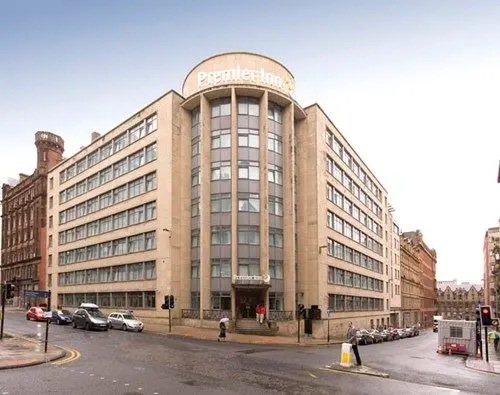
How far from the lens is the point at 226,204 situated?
44.1 m

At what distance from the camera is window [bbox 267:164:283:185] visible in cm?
4528

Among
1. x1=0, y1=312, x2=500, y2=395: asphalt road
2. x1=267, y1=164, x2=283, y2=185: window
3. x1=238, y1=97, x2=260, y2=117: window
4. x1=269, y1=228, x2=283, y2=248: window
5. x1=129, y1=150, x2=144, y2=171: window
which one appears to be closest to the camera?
x1=0, y1=312, x2=500, y2=395: asphalt road

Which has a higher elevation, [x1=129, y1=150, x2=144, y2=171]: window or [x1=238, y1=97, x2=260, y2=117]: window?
[x1=238, y1=97, x2=260, y2=117]: window

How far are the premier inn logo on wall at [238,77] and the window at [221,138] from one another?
14.6 feet

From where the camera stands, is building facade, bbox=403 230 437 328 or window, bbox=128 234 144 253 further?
building facade, bbox=403 230 437 328

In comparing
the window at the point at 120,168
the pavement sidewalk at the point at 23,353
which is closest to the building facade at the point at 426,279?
the window at the point at 120,168

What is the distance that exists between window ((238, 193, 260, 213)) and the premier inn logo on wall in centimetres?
1071

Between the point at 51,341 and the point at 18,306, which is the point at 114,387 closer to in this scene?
the point at 51,341

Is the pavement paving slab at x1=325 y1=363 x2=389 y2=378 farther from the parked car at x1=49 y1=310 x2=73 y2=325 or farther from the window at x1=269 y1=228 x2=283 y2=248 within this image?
the parked car at x1=49 y1=310 x2=73 y2=325

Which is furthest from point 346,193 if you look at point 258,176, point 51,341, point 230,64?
point 51,341

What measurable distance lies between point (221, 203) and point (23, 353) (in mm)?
26234

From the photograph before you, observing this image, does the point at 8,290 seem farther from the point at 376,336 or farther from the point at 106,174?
the point at 106,174

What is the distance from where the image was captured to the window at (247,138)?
44.9 metres

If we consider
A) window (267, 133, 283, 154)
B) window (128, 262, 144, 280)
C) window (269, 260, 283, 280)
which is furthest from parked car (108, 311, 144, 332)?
window (267, 133, 283, 154)
